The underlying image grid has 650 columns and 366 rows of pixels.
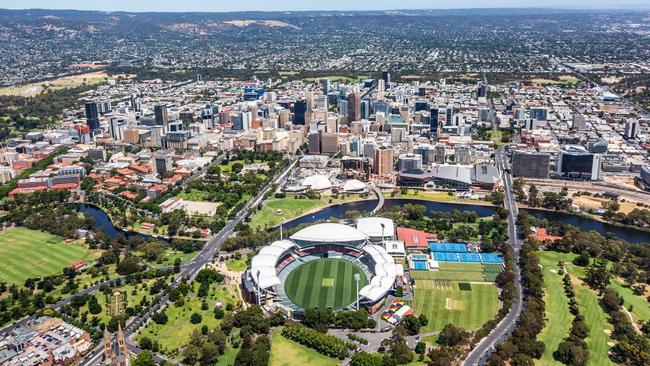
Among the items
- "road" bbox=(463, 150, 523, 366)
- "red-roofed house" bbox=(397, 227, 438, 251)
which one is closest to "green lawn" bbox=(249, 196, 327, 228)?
"red-roofed house" bbox=(397, 227, 438, 251)

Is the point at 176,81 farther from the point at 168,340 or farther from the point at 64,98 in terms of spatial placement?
the point at 168,340

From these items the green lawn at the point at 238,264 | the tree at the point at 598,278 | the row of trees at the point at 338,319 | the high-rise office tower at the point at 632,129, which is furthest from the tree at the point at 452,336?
the high-rise office tower at the point at 632,129

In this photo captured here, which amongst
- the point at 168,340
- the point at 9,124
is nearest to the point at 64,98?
the point at 9,124

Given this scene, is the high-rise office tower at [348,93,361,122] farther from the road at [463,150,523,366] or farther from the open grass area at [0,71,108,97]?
the open grass area at [0,71,108,97]

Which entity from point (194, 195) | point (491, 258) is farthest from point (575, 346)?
point (194, 195)

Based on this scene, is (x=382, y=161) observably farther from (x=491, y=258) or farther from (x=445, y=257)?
(x=491, y=258)

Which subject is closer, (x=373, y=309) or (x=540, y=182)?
(x=373, y=309)
